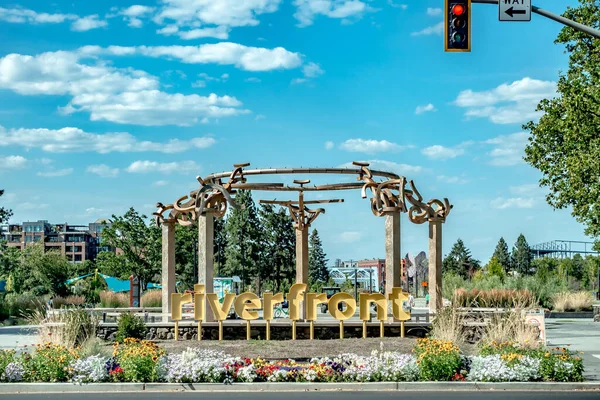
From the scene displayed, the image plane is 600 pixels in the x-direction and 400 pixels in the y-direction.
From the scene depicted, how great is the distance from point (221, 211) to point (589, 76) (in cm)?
1839

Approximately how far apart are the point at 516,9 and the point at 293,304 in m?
12.4

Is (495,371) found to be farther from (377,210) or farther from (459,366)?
(377,210)

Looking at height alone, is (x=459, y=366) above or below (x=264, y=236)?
below

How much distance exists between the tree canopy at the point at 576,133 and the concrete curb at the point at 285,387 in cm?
1645

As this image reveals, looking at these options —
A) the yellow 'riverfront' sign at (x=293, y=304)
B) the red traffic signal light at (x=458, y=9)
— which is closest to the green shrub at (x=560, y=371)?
the red traffic signal light at (x=458, y=9)

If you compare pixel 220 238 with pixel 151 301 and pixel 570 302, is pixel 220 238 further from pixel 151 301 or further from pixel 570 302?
pixel 570 302

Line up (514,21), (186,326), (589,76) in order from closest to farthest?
(514,21) < (186,326) < (589,76)

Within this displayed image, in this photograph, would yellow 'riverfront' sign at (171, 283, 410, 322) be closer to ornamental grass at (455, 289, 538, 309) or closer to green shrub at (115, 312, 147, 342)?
green shrub at (115, 312, 147, 342)

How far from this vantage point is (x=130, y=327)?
24219 mm

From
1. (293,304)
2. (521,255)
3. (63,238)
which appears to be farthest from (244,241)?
(63,238)

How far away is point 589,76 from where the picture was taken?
35.3 metres

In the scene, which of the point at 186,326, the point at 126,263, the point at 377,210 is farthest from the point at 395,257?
the point at 126,263

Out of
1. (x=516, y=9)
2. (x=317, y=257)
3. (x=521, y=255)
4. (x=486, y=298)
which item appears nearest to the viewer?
(x=516, y=9)

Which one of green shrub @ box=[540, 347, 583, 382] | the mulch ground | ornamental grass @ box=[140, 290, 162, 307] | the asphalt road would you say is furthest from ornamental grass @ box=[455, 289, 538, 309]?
ornamental grass @ box=[140, 290, 162, 307]
